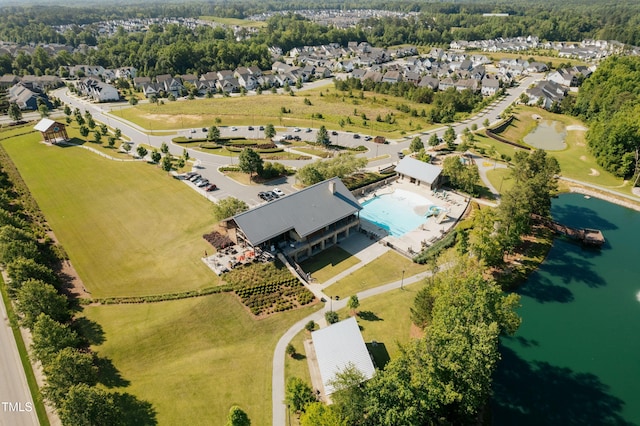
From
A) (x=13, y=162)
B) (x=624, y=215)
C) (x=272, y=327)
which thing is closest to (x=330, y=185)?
(x=272, y=327)

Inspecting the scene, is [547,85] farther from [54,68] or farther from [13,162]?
[54,68]

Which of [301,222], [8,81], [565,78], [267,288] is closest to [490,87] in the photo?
[565,78]

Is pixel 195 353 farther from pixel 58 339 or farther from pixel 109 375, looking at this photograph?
pixel 58 339

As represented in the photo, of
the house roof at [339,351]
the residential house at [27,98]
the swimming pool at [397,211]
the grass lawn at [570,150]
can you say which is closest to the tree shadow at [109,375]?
the house roof at [339,351]

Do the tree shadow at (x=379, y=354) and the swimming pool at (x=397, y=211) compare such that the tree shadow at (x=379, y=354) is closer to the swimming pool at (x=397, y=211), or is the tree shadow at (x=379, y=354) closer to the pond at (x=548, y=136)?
the swimming pool at (x=397, y=211)

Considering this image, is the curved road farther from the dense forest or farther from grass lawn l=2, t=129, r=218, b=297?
the dense forest

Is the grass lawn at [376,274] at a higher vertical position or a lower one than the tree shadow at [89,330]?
higher
